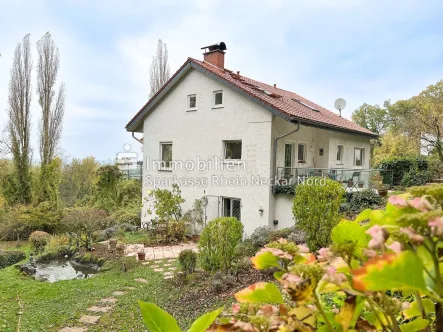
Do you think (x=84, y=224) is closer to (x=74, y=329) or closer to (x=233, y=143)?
(x=233, y=143)

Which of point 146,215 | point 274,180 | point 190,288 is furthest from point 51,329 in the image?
point 146,215

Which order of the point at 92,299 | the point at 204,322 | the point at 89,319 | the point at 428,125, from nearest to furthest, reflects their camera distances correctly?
the point at 204,322 → the point at 89,319 → the point at 92,299 → the point at 428,125

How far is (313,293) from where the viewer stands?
2.53 ft

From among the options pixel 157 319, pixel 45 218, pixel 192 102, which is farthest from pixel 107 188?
pixel 157 319

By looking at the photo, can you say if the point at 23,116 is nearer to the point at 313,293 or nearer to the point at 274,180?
the point at 274,180

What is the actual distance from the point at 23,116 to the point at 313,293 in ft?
78.6

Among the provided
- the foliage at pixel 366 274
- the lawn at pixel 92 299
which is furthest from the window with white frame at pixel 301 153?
the foliage at pixel 366 274

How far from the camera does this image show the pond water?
9973 millimetres

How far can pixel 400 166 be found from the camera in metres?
17.1

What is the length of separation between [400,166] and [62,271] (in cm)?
1718

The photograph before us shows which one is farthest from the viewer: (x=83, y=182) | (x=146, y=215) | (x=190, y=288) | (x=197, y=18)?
(x=83, y=182)

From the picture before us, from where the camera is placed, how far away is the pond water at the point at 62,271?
9.97 m

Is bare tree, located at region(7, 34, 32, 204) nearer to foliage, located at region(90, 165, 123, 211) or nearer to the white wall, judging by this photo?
foliage, located at region(90, 165, 123, 211)

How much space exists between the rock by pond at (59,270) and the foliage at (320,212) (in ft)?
23.2
